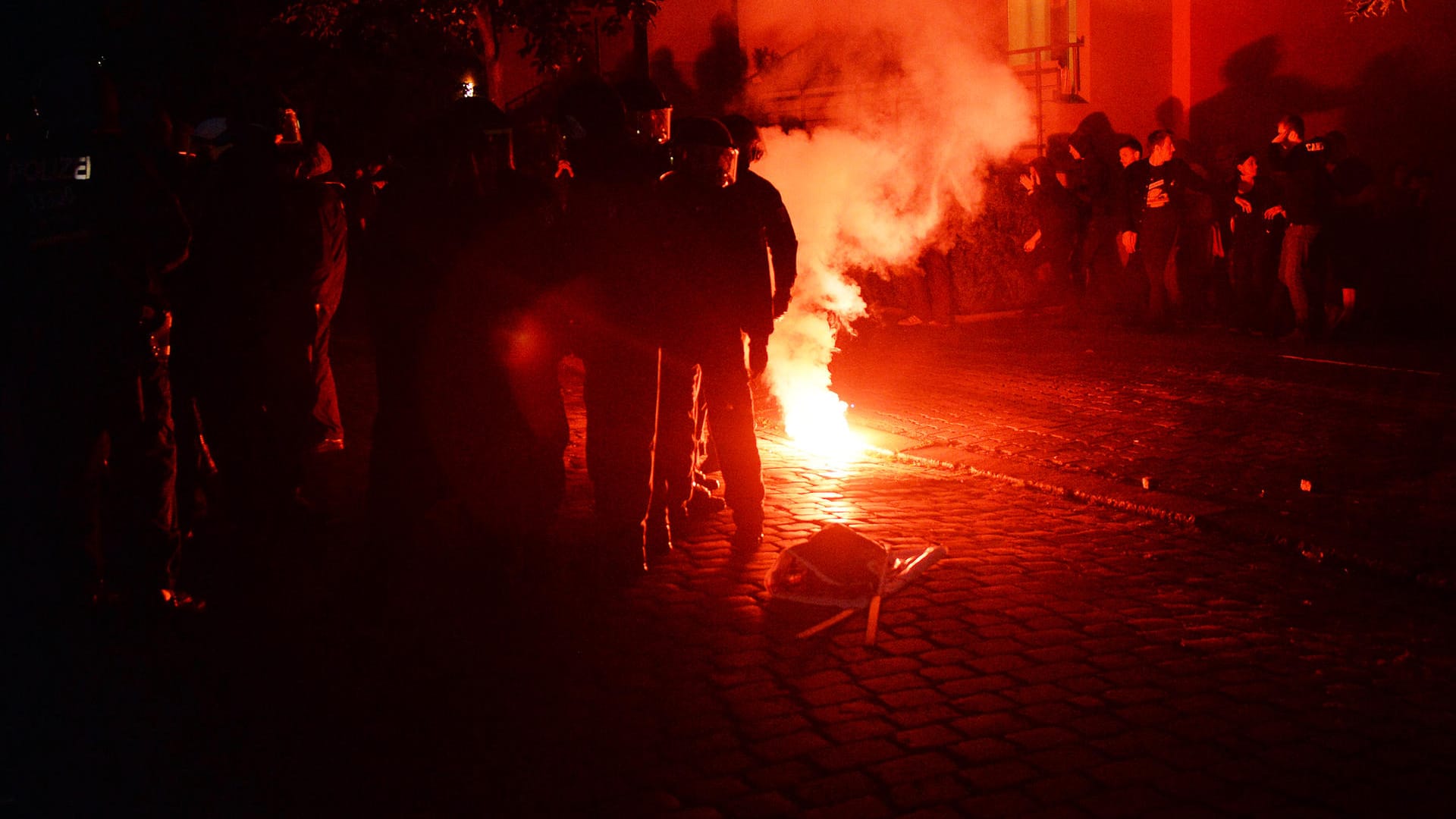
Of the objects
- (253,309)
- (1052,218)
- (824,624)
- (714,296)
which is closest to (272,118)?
(253,309)

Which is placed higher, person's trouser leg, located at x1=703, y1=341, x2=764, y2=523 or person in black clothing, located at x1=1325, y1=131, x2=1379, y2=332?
person in black clothing, located at x1=1325, y1=131, x2=1379, y2=332

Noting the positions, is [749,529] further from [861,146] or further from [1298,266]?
[1298,266]

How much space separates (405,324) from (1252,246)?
1064cm

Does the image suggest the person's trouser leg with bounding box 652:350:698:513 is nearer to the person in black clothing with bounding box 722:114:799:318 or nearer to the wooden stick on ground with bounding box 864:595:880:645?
the person in black clothing with bounding box 722:114:799:318

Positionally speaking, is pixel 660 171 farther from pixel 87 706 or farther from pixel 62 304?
pixel 87 706

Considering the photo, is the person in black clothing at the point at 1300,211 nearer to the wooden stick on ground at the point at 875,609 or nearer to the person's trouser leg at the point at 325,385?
the wooden stick on ground at the point at 875,609

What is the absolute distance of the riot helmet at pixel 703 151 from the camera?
6.11m

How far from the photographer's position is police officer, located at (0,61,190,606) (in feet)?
17.4

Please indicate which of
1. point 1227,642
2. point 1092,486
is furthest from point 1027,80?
point 1227,642

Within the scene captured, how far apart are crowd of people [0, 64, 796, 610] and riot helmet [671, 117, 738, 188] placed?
11 mm

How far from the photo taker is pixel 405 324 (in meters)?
5.21

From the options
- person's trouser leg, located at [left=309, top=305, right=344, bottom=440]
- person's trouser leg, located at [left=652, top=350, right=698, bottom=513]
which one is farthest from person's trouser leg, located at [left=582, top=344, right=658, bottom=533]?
person's trouser leg, located at [left=309, top=305, right=344, bottom=440]

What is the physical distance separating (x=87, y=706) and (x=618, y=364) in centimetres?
251

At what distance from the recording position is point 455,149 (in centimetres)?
512
